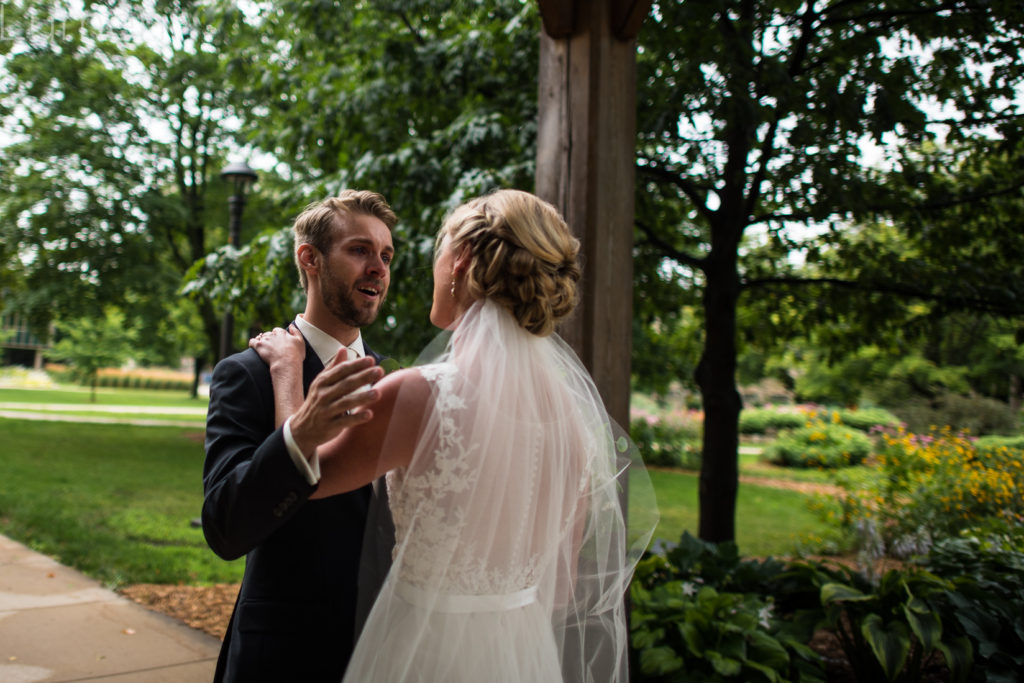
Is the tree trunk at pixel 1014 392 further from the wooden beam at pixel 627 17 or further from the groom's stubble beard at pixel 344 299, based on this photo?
the groom's stubble beard at pixel 344 299

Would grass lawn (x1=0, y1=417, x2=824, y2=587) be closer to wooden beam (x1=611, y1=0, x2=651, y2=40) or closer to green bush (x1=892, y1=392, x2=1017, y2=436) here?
green bush (x1=892, y1=392, x2=1017, y2=436)

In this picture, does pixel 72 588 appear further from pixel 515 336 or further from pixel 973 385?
pixel 973 385

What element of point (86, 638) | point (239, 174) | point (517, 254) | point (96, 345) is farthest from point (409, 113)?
point (96, 345)

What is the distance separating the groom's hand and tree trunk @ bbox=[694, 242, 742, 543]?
5157 mm

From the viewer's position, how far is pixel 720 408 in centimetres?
634

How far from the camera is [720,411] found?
633 cm

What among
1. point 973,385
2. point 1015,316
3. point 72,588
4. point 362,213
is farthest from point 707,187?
point 973,385

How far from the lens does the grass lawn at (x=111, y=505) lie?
6.35m

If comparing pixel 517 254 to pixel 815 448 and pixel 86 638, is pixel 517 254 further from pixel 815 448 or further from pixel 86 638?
pixel 815 448

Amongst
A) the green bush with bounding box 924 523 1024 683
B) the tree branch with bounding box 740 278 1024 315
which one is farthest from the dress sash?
the tree branch with bounding box 740 278 1024 315

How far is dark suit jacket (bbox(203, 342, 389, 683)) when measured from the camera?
5.97 feet

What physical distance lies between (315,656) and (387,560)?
298 mm

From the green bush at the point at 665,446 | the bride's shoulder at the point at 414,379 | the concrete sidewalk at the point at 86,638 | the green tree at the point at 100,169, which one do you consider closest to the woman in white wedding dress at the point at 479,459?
the bride's shoulder at the point at 414,379

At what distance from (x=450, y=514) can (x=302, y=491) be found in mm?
341
